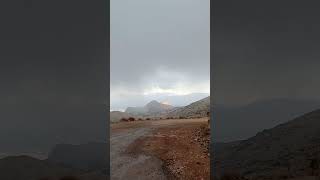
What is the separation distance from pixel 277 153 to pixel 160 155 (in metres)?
9.48

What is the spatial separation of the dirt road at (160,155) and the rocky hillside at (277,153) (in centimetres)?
166

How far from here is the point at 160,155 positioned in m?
30.2

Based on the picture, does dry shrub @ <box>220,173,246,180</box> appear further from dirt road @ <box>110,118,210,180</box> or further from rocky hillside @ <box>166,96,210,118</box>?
rocky hillside @ <box>166,96,210,118</box>

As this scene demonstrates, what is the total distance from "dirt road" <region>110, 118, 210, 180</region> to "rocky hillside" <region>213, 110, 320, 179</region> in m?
1.66

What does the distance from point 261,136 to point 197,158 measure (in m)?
10.3

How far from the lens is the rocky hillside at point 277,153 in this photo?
28.4 meters

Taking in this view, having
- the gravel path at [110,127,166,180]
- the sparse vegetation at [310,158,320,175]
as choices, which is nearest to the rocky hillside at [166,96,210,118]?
the gravel path at [110,127,166,180]

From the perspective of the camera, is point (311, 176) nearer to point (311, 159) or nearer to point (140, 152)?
point (311, 159)

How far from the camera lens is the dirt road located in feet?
91.1

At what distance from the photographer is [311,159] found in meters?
29.4

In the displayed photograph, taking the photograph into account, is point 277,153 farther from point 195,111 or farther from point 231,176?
point 195,111

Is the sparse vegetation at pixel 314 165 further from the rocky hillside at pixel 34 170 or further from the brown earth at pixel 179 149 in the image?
the rocky hillside at pixel 34 170

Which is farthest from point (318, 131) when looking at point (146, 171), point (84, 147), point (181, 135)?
point (84, 147)

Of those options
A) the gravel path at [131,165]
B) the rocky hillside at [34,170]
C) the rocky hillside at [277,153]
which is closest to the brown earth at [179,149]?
the gravel path at [131,165]
